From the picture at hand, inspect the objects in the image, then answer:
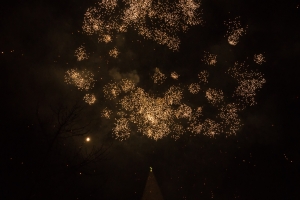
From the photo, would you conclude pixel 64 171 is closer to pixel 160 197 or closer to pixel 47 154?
pixel 47 154

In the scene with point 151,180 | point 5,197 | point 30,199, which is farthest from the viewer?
point 151,180

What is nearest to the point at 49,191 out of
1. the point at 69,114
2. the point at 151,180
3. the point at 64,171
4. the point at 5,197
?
the point at 64,171

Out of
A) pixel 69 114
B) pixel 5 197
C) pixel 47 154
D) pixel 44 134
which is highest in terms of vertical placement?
pixel 69 114

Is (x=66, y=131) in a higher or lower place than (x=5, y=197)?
higher

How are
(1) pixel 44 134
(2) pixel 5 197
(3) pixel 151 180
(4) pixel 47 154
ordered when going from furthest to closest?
(3) pixel 151 180 < (2) pixel 5 197 < (1) pixel 44 134 < (4) pixel 47 154

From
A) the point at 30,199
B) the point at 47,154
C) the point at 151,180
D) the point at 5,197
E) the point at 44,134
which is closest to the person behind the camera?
the point at 30,199

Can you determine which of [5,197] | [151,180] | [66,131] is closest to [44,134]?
[66,131]

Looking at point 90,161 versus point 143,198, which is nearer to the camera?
point 90,161

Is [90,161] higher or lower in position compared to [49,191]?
higher

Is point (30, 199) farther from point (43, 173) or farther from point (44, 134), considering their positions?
point (44, 134)
